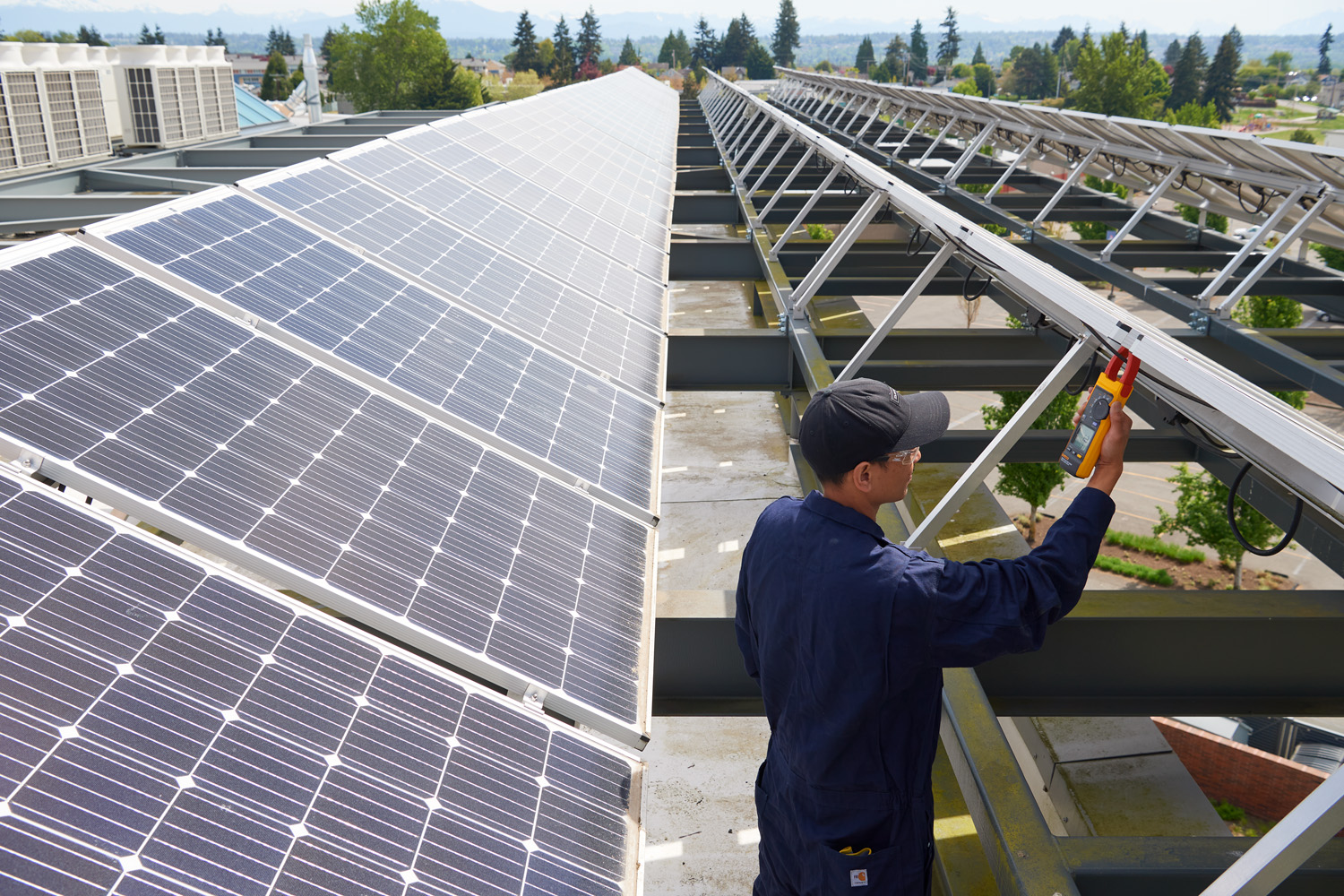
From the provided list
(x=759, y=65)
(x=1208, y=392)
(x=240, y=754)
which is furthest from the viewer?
(x=759, y=65)

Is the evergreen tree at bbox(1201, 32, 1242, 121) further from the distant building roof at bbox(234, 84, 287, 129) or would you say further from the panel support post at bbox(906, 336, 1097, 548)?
the panel support post at bbox(906, 336, 1097, 548)

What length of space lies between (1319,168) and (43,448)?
41.0 ft

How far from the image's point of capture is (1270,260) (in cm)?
1077

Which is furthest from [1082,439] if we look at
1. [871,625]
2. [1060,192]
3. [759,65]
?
[759,65]

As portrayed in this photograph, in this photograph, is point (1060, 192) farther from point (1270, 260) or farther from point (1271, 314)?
point (1271, 314)

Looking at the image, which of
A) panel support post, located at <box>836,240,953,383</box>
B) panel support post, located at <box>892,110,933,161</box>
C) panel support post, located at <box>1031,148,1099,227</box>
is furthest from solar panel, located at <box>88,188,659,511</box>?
panel support post, located at <box>892,110,933,161</box>

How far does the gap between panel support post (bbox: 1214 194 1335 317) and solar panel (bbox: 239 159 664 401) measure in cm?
696

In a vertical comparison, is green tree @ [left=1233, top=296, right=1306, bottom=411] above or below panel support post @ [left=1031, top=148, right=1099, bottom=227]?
below

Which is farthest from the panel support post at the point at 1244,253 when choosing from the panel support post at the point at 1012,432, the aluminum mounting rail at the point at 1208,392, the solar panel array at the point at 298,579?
the solar panel array at the point at 298,579

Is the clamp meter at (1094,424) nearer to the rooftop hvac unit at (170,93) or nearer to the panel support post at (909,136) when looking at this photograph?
the rooftop hvac unit at (170,93)

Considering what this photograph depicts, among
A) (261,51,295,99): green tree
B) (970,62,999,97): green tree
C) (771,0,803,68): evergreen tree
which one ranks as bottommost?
(261,51,295,99): green tree

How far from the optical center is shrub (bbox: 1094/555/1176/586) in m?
21.6

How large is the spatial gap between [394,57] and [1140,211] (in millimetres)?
93691

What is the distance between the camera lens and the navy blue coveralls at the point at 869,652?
2.68 metres
